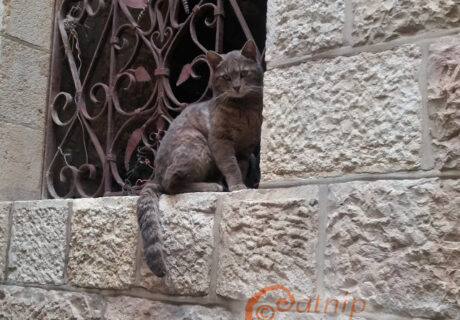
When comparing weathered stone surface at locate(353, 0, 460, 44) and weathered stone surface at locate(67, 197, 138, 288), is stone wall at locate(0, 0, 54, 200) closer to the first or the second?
weathered stone surface at locate(67, 197, 138, 288)

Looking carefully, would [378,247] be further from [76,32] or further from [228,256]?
[76,32]

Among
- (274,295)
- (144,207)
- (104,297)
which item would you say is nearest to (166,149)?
(144,207)

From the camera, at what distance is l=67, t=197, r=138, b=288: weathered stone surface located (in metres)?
2.33

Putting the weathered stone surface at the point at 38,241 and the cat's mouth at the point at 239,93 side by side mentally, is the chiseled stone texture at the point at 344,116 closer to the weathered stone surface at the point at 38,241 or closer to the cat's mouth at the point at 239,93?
the cat's mouth at the point at 239,93

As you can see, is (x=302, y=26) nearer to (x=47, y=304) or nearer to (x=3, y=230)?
(x=47, y=304)

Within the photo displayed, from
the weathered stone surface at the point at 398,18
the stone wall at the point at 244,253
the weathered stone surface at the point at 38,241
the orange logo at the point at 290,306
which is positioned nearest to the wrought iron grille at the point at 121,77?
the weathered stone surface at the point at 38,241

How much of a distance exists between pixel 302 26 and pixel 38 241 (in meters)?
1.71

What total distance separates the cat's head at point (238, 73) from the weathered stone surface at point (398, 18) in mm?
700

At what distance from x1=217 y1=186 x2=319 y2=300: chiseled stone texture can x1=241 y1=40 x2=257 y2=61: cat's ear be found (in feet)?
2.34

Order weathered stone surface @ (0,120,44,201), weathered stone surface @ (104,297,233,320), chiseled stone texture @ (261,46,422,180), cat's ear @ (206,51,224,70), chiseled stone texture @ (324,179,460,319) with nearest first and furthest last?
chiseled stone texture @ (324,179,460,319) < chiseled stone texture @ (261,46,422,180) < weathered stone surface @ (104,297,233,320) < cat's ear @ (206,51,224,70) < weathered stone surface @ (0,120,44,201)

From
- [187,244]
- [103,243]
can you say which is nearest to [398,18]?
[187,244]

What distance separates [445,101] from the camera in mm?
1505

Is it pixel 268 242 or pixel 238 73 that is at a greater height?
pixel 238 73

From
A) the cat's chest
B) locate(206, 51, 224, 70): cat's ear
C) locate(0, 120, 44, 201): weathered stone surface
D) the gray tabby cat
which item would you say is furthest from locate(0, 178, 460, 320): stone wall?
locate(206, 51, 224, 70): cat's ear
